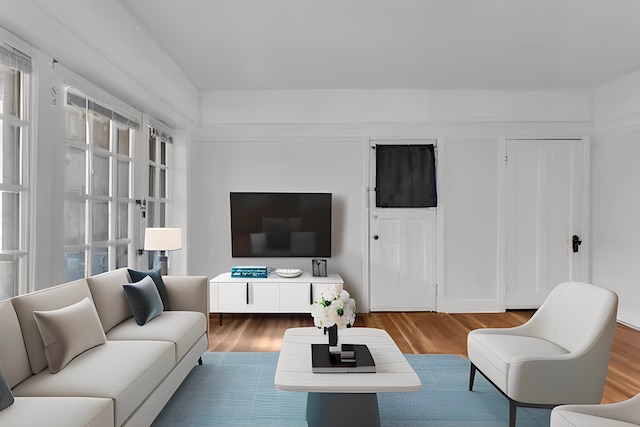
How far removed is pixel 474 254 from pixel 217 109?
12.1 ft

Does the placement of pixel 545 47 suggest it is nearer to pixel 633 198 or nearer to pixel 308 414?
pixel 633 198

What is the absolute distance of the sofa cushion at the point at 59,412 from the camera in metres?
1.51

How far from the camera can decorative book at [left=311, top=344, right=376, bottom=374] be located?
2.16 meters

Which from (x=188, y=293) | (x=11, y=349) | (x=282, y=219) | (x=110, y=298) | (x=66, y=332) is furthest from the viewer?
(x=282, y=219)

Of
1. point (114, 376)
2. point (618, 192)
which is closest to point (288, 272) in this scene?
point (114, 376)

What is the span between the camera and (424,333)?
4.34 metres

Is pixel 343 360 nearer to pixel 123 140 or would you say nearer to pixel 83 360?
pixel 83 360

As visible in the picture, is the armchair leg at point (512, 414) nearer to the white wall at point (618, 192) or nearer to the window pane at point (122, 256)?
the window pane at point (122, 256)

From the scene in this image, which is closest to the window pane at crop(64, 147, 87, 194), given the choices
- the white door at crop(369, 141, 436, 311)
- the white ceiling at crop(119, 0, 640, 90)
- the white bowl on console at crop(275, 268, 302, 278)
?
the white ceiling at crop(119, 0, 640, 90)

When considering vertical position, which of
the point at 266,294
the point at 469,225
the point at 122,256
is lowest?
the point at 266,294

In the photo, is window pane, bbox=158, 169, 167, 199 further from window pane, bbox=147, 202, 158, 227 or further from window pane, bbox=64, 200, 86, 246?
window pane, bbox=64, 200, 86, 246

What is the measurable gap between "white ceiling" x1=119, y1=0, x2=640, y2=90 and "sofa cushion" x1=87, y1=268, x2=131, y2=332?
1990 millimetres

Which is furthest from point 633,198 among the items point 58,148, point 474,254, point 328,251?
point 58,148

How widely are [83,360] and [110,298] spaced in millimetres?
723
